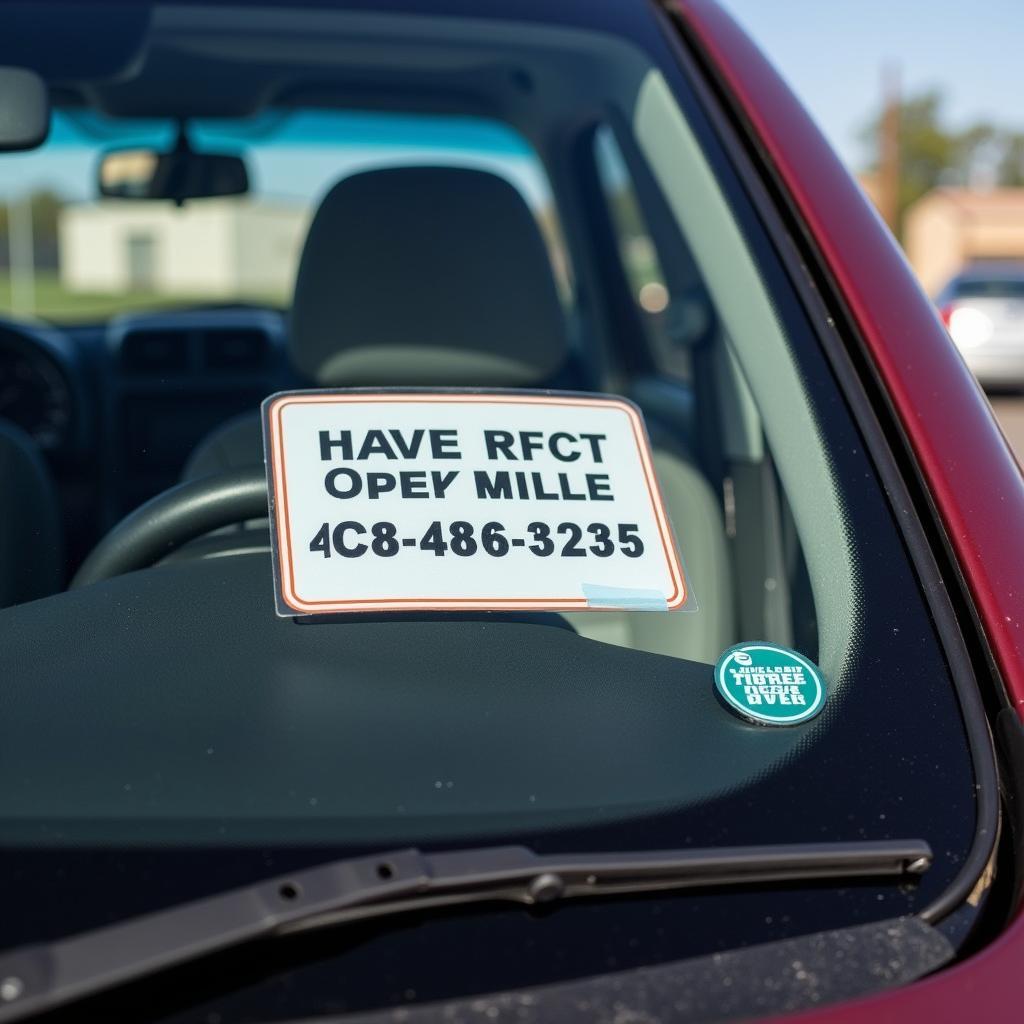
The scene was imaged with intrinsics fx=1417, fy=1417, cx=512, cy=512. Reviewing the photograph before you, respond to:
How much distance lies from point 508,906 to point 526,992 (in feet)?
0.21

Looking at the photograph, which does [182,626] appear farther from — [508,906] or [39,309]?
[39,309]

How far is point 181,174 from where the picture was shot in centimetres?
266

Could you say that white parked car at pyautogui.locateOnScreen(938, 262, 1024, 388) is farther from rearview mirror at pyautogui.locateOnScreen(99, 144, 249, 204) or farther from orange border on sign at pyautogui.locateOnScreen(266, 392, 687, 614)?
orange border on sign at pyautogui.locateOnScreen(266, 392, 687, 614)

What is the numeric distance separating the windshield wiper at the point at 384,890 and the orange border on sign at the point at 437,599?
0.22 metres

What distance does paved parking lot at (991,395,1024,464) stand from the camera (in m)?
11.5

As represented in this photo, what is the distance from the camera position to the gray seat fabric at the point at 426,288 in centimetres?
180

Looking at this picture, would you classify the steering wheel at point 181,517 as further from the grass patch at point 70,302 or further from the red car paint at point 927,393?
the grass patch at point 70,302

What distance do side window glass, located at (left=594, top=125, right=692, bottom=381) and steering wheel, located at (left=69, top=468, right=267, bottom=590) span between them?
3.97 ft

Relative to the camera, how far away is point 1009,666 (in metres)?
1.01

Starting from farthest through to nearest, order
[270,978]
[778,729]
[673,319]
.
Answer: [673,319] → [778,729] → [270,978]

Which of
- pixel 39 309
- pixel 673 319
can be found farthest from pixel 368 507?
pixel 39 309

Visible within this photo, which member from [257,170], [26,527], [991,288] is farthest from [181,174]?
[991,288]

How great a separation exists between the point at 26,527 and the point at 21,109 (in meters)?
0.49

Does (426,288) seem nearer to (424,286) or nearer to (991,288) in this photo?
(424,286)
